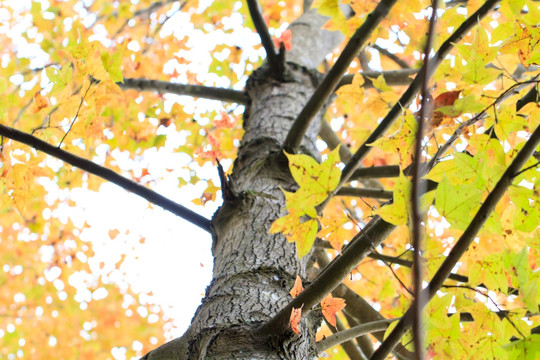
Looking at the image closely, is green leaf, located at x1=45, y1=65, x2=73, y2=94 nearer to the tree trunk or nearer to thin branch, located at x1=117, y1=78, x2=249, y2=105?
the tree trunk

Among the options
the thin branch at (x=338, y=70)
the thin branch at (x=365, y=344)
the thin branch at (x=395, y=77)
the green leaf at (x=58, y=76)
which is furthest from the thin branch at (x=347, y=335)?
the thin branch at (x=395, y=77)

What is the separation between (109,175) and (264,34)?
111 centimetres

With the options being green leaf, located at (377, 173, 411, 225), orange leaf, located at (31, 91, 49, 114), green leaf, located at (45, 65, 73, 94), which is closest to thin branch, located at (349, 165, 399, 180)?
green leaf, located at (377, 173, 411, 225)

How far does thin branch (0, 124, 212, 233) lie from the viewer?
1.32 m

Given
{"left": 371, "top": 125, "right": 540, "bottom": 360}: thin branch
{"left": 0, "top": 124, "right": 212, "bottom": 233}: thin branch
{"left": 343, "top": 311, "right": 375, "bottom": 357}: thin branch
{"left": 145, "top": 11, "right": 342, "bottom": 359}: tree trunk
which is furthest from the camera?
{"left": 343, "top": 311, "right": 375, "bottom": 357}: thin branch

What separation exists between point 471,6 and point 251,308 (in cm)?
143

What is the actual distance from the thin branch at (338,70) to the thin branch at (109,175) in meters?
0.47

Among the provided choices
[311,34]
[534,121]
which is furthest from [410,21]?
[311,34]

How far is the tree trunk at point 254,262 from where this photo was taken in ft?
3.44

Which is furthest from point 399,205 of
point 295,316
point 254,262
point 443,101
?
point 254,262

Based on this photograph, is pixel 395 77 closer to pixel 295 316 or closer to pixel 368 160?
Result: pixel 368 160

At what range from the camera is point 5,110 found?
153cm

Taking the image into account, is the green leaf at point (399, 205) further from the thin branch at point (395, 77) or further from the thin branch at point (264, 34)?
the thin branch at point (395, 77)

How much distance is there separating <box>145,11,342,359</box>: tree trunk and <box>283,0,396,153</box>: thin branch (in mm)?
121
